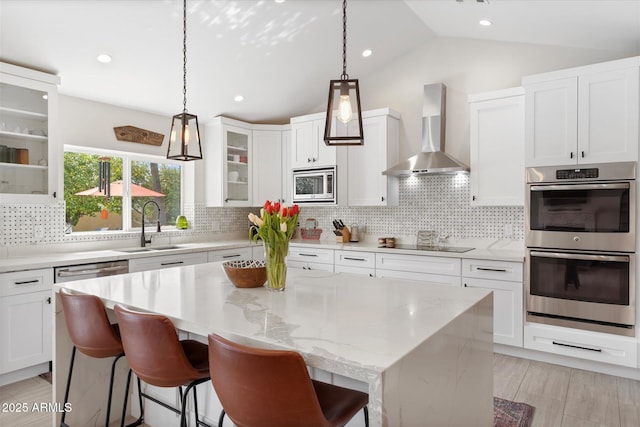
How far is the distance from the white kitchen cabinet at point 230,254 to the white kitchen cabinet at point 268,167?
750mm

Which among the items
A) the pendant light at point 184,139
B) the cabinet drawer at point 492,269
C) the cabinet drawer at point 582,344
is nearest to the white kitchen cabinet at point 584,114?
the cabinet drawer at point 492,269

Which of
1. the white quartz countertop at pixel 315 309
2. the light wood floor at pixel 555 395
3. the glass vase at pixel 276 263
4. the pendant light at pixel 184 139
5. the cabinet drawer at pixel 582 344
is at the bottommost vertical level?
the light wood floor at pixel 555 395

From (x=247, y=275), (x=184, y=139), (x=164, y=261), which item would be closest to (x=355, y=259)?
(x=164, y=261)

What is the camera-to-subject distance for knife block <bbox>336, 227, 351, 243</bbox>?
499 centimetres

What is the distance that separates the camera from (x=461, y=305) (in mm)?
1782

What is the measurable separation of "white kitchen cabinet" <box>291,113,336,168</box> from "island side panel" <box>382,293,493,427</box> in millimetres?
3189

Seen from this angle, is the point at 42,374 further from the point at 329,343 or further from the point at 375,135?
the point at 375,135

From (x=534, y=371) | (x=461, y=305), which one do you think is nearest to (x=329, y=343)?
(x=461, y=305)

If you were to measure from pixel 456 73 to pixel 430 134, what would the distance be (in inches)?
29.2

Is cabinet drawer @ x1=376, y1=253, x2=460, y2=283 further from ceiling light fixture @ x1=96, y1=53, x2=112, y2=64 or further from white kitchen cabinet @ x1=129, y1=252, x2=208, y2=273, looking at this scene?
ceiling light fixture @ x1=96, y1=53, x2=112, y2=64

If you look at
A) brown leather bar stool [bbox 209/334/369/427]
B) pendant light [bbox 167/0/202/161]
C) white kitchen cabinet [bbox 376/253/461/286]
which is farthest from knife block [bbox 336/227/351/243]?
brown leather bar stool [bbox 209/334/369/427]

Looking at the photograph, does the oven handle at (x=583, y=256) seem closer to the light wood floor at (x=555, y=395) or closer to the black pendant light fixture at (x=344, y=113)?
the light wood floor at (x=555, y=395)

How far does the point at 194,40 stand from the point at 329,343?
10.7ft

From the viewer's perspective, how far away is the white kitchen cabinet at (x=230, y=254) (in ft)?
14.9
